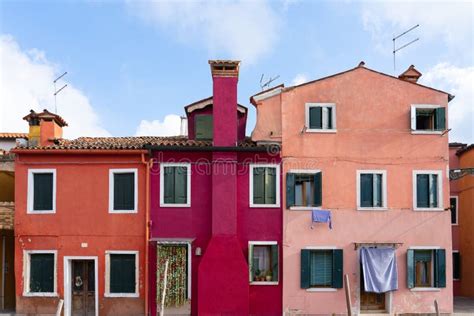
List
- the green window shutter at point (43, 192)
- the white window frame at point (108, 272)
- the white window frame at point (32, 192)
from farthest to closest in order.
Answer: the green window shutter at point (43, 192) → the white window frame at point (32, 192) → the white window frame at point (108, 272)

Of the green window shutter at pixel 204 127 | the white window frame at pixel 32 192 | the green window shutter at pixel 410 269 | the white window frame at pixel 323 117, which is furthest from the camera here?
the green window shutter at pixel 204 127

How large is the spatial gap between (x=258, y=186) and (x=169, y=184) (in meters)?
2.91

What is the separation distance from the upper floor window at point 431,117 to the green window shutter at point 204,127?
6.84 m

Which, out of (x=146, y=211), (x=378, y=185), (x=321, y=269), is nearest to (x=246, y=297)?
(x=321, y=269)

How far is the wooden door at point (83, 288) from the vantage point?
17.3 m

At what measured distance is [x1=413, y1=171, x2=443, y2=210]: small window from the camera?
17453 millimetres

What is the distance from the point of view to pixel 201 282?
54.1 feet

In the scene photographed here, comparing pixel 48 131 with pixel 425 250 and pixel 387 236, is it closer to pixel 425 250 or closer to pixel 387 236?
pixel 387 236

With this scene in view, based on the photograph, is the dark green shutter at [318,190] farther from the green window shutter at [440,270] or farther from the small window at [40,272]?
the small window at [40,272]

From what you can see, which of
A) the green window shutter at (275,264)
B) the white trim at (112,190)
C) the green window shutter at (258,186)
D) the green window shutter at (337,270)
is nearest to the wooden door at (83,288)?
the white trim at (112,190)

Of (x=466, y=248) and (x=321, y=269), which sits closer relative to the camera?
(x=321, y=269)

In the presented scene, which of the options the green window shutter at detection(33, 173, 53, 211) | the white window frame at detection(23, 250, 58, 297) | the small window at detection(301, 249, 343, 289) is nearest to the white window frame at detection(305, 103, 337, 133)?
the small window at detection(301, 249, 343, 289)

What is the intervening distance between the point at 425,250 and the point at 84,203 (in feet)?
37.0

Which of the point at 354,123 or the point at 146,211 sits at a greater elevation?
the point at 354,123
